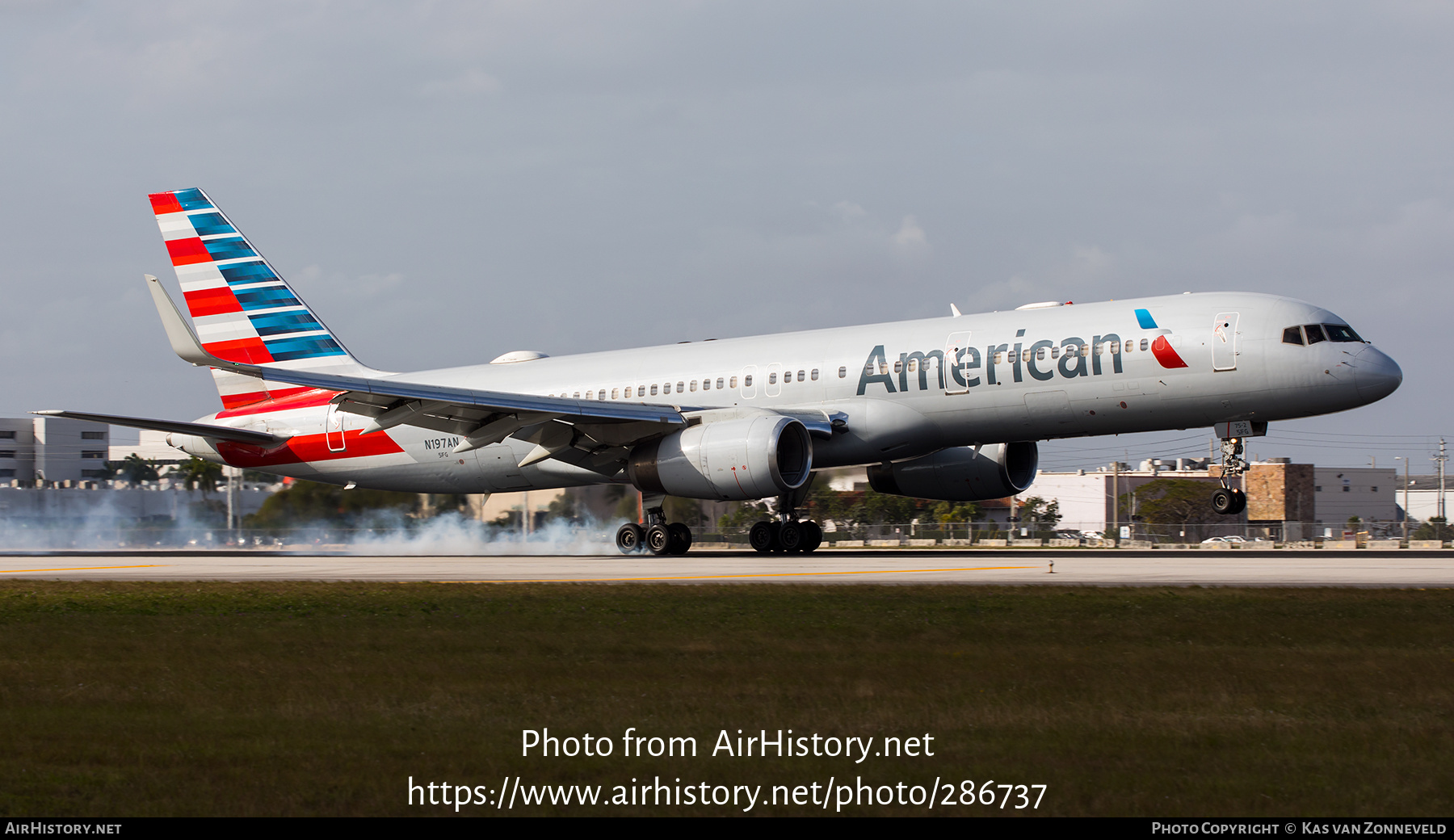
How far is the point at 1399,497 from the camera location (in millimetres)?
127688

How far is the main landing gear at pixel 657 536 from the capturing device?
29.1 metres

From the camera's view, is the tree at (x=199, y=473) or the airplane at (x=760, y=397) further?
the tree at (x=199, y=473)

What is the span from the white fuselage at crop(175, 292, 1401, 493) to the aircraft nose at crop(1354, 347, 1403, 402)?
28mm

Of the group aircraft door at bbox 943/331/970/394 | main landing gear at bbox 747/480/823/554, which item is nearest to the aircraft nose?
aircraft door at bbox 943/331/970/394

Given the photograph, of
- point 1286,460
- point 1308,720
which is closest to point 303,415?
point 1308,720

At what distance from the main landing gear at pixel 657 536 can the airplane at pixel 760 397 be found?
0.13 ft

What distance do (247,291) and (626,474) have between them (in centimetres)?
1261

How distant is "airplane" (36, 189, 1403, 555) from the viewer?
82.8 ft

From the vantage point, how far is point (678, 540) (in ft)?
95.7

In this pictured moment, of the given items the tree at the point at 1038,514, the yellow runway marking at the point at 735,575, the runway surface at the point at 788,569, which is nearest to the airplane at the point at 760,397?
the runway surface at the point at 788,569

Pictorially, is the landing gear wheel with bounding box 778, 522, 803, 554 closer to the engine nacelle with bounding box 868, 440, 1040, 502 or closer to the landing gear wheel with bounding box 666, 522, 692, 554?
the landing gear wheel with bounding box 666, 522, 692, 554

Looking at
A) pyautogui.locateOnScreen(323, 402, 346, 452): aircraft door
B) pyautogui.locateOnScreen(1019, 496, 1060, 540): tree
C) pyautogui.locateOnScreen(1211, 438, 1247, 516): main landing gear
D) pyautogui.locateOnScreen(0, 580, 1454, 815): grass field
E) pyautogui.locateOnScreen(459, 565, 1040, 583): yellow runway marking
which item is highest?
pyautogui.locateOnScreen(323, 402, 346, 452): aircraft door

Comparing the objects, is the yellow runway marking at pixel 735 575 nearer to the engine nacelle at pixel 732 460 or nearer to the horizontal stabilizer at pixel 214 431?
the engine nacelle at pixel 732 460

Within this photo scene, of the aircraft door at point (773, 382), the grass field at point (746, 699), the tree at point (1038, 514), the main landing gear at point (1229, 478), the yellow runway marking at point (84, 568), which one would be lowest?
the tree at point (1038, 514)
